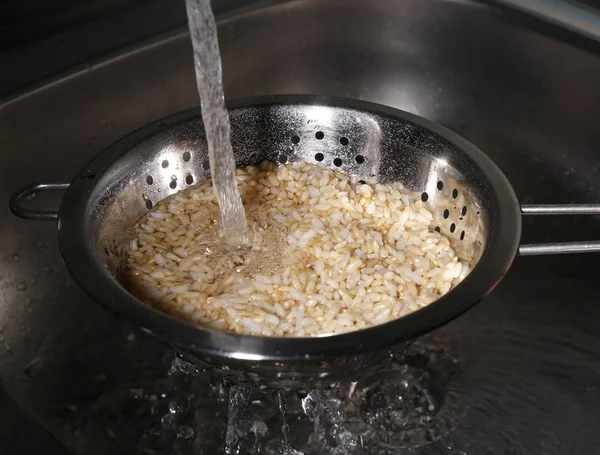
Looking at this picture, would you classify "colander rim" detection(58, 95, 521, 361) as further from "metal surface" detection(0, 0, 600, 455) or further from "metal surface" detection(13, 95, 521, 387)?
"metal surface" detection(0, 0, 600, 455)

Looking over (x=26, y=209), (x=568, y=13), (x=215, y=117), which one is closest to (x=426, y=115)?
(x=568, y=13)

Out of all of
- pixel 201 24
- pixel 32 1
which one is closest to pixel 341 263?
pixel 201 24

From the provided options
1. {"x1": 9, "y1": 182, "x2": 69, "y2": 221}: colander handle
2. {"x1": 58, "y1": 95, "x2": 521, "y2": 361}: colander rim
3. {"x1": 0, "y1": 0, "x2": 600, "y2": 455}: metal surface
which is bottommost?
{"x1": 0, "y1": 0, "x2": 600, "y2": 455}: metal surface

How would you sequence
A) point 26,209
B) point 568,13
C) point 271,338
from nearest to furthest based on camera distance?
point 271,338 → point 26,209 → point 568,13

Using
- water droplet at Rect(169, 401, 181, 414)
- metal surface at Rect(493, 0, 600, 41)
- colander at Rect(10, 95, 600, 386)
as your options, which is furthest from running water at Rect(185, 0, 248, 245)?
metal surface at Rect(493, 0, 600, 41)

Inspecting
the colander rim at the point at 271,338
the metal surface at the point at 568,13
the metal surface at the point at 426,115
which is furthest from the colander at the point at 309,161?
the metal surface at the point at 568,13

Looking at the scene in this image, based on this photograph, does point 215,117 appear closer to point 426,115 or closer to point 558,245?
point 558,245

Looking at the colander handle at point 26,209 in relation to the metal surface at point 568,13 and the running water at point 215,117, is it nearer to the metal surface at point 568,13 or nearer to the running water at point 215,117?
the running water at point 215,117

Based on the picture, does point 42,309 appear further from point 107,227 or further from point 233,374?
point 233,374
